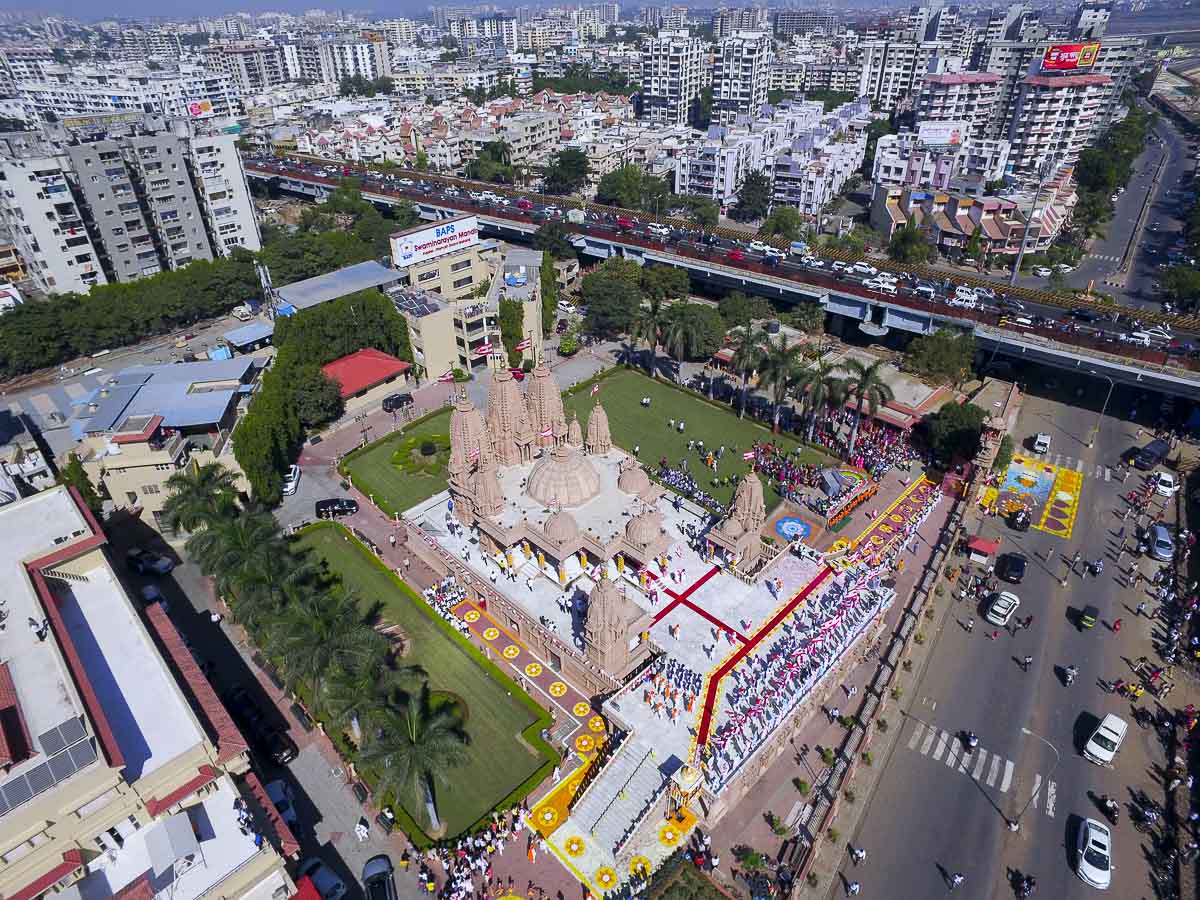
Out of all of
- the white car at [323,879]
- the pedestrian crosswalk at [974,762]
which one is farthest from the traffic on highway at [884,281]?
the white car at [323,879]

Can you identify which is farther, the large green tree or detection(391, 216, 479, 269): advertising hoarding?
the large green tree

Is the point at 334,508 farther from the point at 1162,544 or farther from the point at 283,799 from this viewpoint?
the point at 1162,544

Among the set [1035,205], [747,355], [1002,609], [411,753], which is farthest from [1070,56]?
[411,753]

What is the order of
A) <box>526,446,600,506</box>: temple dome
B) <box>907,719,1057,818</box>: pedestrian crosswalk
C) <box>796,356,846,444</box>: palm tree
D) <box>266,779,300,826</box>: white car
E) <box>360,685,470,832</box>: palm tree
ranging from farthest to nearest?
1. <box>796,356,846,444</box>: palm tree
2. <box>526,446,600,506</box>: temple dome
3. <box>907,719,1057,818</box>: pedestrian crosswalk
4. <box>266,779,300,826</box>: white car
5. <box>360,685,470,832</box>: palm tree

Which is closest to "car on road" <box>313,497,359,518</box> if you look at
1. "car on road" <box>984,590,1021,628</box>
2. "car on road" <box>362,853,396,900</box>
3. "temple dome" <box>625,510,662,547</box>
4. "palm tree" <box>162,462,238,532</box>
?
"palm tree" <box>162,462,238,532</box>

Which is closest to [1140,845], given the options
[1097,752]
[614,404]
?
[1097,752]

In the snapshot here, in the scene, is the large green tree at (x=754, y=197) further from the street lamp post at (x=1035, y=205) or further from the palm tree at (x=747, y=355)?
the palm tree at (x=747, y=355)

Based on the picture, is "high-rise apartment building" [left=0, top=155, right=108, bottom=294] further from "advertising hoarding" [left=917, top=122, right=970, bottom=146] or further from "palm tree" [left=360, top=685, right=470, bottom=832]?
"advertising hoarding" [left=917, top=122, right=970, bottom=146]
